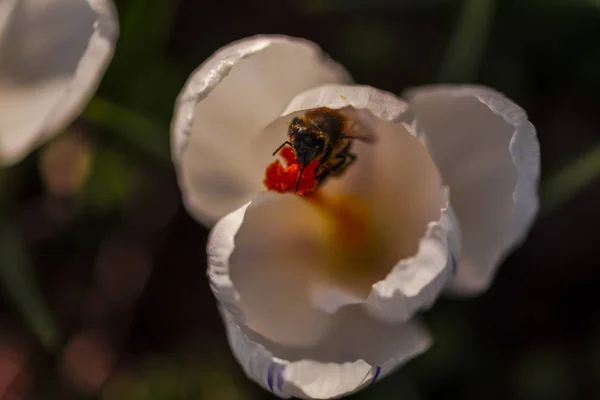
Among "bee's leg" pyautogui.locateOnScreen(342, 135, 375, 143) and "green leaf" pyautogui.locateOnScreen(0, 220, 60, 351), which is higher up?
"bee's leg" pyautogui.locateOnScreen(342, 135, 375, 143)

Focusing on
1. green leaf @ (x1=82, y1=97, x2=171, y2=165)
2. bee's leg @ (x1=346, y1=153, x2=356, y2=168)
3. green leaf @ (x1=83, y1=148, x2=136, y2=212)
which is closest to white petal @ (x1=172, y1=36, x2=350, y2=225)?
bee's leg @ (x1=346, y1=153, x2=356, y2=168)

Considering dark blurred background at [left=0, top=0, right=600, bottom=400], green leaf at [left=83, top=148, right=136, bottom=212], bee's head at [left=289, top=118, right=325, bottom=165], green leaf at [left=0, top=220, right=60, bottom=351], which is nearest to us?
bee's head at [left=289, top=118, right=325, bottom=165]

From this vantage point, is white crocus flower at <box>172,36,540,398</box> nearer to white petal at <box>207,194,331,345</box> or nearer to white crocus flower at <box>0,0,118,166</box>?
white petal at <box>207,194,331,345</box>

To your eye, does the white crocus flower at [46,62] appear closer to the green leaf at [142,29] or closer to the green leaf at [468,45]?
the green leaf at [142,29]

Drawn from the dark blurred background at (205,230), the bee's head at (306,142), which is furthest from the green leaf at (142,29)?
the bee's head at (306,142)

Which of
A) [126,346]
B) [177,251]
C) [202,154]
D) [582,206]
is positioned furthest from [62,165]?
[582,206]

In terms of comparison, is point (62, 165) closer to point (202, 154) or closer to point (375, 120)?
point (202, 154)

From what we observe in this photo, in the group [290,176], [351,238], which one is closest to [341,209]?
[351,238]
